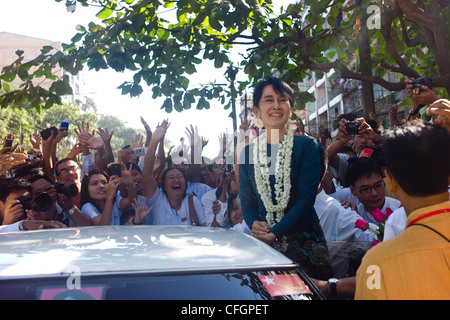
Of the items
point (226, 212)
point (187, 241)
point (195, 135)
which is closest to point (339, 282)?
point (187, 241)

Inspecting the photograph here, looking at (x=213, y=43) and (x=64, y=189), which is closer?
(x=64, y=189)

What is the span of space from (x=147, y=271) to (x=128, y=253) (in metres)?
0.23

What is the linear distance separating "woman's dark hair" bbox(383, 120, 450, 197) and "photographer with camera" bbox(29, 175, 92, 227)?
3120mm

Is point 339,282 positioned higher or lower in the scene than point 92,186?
lower

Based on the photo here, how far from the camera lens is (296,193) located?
2807 millimetres

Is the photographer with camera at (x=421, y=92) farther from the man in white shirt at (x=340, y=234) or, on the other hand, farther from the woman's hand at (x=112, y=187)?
the woman's hand at (x=112, y=187)

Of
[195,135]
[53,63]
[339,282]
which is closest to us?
[339,282]

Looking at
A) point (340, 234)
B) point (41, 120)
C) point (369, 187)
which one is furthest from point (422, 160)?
point (41, 120)

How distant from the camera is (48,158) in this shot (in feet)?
18.4

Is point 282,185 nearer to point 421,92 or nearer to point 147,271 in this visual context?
point 421,92

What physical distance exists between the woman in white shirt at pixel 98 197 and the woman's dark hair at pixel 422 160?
125 inches

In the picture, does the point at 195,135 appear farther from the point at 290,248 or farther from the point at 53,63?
the point at 290,248

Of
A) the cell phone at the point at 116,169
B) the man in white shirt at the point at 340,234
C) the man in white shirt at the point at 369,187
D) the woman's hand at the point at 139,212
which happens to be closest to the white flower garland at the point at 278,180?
the man in white shirt at the point at 340,234
